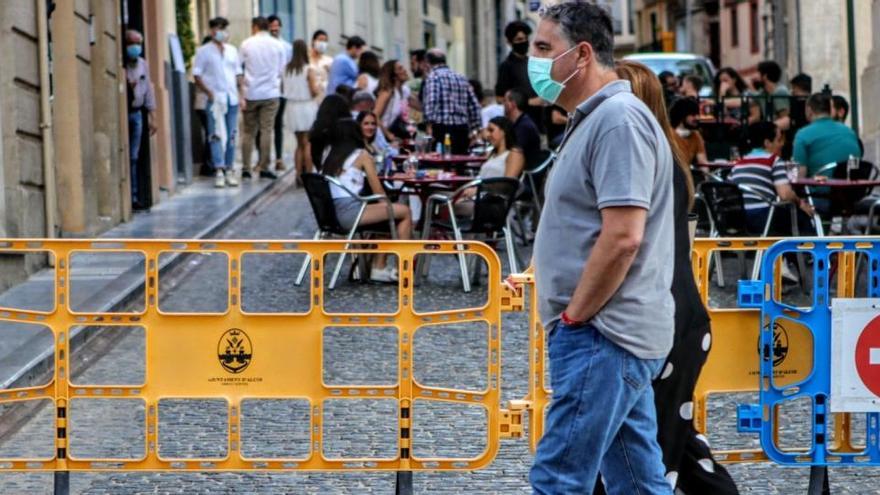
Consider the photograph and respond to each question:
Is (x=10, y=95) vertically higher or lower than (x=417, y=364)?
higher

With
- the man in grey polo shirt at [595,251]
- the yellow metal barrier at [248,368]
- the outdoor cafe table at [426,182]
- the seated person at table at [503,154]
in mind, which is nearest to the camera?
the man in grey polo shirt at [595,251]

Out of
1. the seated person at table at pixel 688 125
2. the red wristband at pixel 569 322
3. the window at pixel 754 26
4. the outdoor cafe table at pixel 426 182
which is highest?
the window at pixel 754 26

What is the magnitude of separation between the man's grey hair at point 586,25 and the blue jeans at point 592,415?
28.4 inches

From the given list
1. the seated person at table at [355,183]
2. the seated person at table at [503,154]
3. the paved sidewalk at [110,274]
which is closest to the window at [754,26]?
the paved sidewalk at [110,274]

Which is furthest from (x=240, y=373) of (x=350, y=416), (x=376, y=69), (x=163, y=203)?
(x=376, y=69)

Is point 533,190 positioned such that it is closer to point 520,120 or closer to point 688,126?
point 520,120

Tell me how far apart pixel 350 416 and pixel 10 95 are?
6131 mm

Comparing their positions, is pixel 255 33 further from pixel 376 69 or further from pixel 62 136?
pixel 62 136

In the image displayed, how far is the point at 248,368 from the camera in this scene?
273 inches

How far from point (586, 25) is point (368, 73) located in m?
17.9

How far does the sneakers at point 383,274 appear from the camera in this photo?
547 inches

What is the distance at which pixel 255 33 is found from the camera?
24.3 meters

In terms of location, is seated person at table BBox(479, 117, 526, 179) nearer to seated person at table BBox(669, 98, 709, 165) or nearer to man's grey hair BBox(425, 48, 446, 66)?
seated person at table BBox(669, 98, 709, 165)

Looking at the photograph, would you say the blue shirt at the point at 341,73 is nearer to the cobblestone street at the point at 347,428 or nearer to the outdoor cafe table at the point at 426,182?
the outdoor cafe table at the point at 426,182
